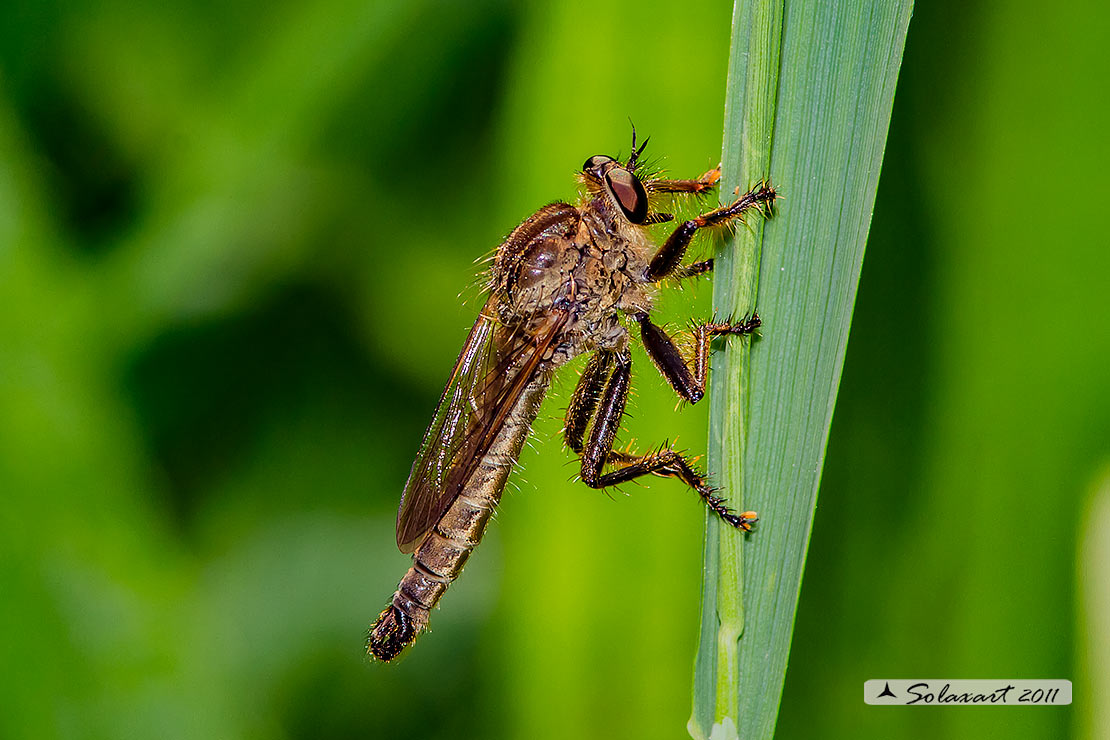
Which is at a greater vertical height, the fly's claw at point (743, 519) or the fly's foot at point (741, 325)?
the fly's foot at point (741, 325)

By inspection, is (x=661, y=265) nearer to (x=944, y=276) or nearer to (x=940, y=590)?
(x=944, y=276)

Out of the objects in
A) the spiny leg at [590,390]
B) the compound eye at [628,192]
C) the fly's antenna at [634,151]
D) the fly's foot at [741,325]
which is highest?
the fly's antenna at [634,151]

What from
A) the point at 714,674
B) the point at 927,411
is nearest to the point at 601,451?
the point at 927,411

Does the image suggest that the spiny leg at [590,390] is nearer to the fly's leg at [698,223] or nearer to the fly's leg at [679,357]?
the fly's leg at [679,357]

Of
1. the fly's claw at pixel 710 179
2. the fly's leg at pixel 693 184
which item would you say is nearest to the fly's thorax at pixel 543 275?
the fly's leg at pixel 693 184

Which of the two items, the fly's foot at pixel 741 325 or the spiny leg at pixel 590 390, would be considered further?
the spiny leg at pixel 590 390

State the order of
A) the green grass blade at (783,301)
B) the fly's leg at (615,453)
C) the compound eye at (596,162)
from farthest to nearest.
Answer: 1. the compound eye at (596,162)
2. the fly's leg at (615,453)
3. the green grass blade at (783,301)

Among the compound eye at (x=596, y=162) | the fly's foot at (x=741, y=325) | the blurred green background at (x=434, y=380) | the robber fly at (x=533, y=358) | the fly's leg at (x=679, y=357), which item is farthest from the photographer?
the robber fly at (x=533, y=358)
